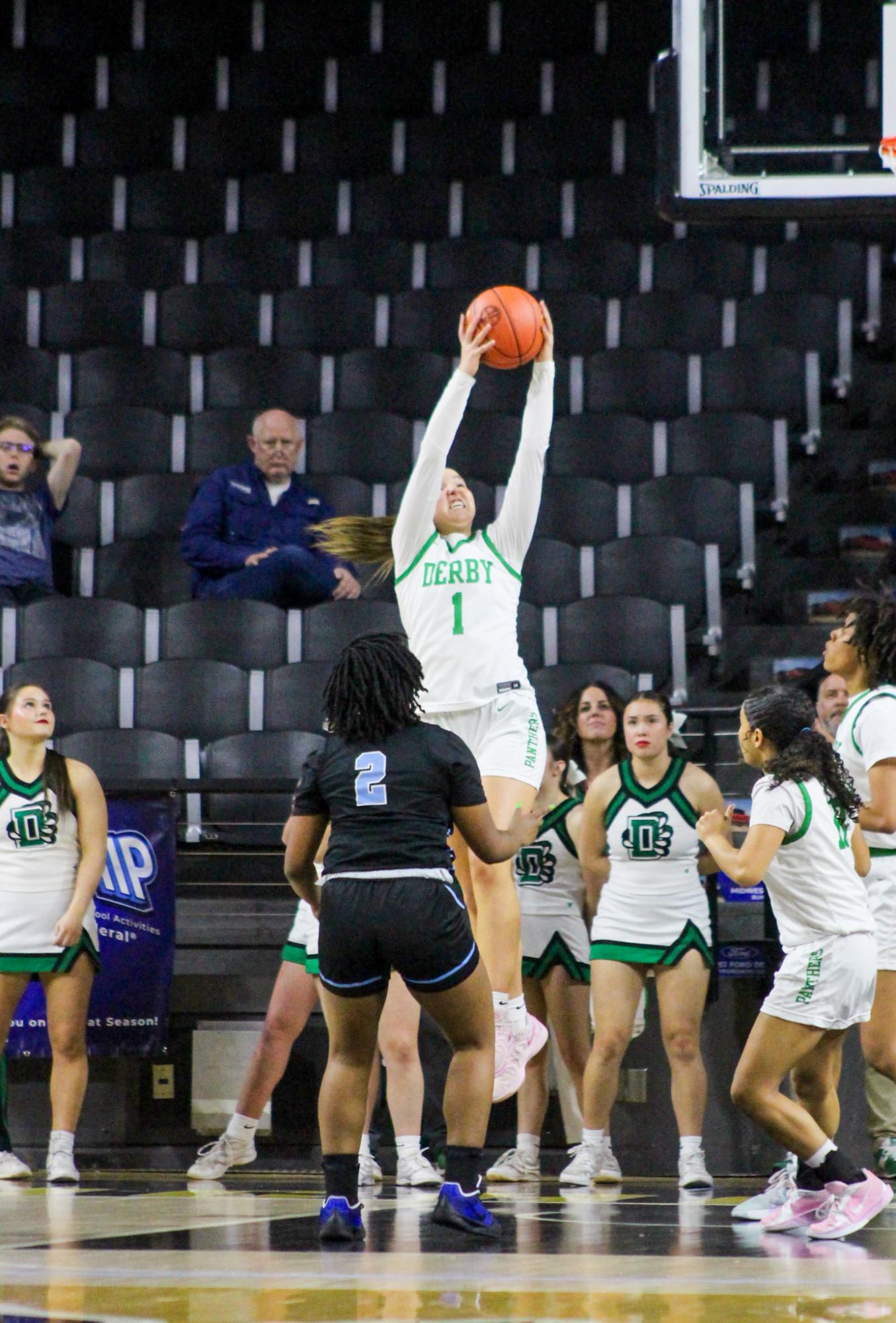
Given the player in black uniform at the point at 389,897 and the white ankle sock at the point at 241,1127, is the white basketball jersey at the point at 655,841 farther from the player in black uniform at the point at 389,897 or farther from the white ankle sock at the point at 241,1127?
the player in black uniform at the point at 389,897

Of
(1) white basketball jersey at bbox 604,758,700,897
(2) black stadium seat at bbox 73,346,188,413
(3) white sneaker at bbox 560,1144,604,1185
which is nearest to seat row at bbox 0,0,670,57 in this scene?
(2) black stadium seat at bbox 73,346,188,413

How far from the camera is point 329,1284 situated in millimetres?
3605

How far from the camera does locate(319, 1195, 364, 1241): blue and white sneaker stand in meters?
4.29

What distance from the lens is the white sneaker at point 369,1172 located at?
6.28 meters

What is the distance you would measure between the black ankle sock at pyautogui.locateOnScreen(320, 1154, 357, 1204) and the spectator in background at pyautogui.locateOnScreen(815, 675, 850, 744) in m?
3.32

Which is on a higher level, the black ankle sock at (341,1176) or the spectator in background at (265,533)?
the spectator in background at (265,533)

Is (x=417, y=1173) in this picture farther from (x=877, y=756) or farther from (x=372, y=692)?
(x=372, y=692)

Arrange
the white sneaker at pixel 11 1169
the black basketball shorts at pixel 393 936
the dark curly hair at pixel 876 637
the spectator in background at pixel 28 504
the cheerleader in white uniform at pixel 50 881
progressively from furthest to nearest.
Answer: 1. the spectator in background at pixel 28 504
2. the cheerleader in white uniform at pixel 50 881
3. the white sneaker at pixel 11 1169
4. the dark curly hair at pixel 876 637
5. the black basketball shorts at pixel 393 936

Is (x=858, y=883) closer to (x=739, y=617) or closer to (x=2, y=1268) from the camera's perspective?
(x=2, y=1268)

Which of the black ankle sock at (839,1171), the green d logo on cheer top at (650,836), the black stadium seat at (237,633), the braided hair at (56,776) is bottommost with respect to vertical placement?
the black ankle sock at (839,1171)

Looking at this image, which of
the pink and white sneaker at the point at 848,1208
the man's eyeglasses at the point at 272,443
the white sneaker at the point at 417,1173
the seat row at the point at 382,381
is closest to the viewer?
the pink and white sneaker at the point at 848,1208

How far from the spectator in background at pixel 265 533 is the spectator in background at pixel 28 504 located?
75 centimetres

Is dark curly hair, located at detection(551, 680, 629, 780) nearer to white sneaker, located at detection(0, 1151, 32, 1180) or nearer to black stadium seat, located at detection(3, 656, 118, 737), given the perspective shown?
black stadium seat, located at detection(3, 656, 118, 737)

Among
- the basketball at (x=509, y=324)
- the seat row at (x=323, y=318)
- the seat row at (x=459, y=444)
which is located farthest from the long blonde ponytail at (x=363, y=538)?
the seat row at (x=323, y=318)
